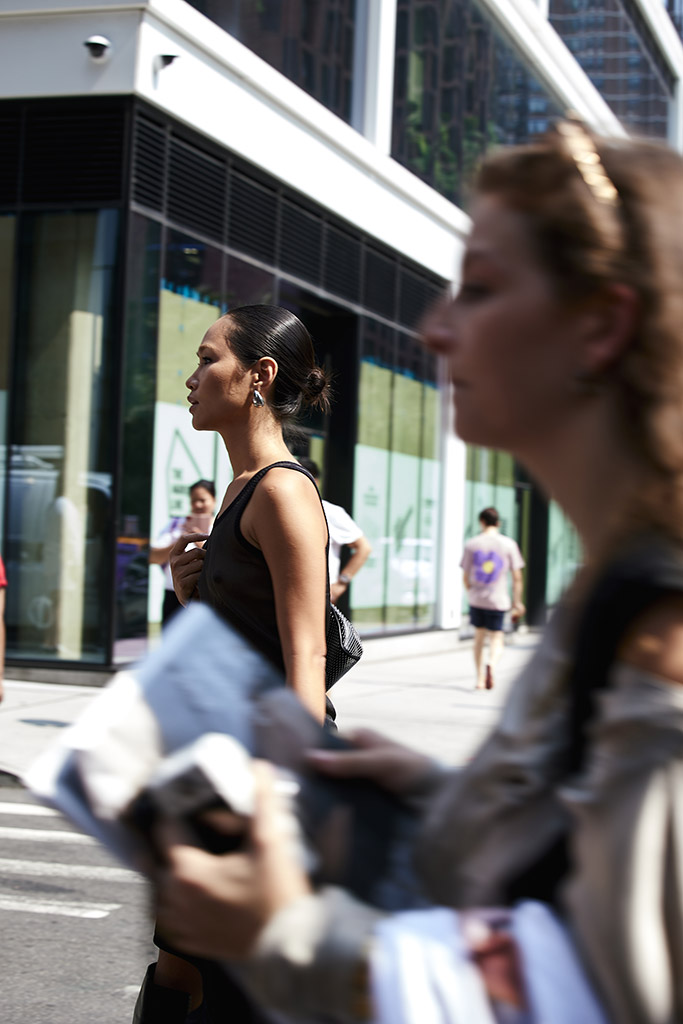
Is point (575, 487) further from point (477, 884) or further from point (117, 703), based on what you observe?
point (117, 703)

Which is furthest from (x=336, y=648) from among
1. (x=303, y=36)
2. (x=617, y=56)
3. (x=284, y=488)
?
(x=617, y=56)

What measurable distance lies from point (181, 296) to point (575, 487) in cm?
1292

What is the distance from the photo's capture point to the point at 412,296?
19969 millimetres

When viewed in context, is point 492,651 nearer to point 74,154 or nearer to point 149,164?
point 149,164

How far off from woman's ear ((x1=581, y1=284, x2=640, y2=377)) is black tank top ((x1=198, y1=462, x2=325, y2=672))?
173 centimetres

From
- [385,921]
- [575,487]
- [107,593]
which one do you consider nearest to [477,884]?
[385,921]

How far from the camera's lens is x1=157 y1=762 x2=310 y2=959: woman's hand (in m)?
1.03

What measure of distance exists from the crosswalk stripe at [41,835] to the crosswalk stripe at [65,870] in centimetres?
49

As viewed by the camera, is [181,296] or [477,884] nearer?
[477,884]

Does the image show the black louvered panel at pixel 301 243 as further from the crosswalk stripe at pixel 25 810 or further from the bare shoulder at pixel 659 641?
the bare shoulder at pixel 659 641

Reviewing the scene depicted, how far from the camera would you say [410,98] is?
1955 centimetres

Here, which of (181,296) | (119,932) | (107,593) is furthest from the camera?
(181,296)

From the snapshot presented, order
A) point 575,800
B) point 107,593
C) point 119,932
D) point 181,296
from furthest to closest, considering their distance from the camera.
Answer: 1. point 181,296
2. point 107,593
3. point 119,932
4. point 575,800

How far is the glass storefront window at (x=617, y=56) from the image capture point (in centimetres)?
2781
